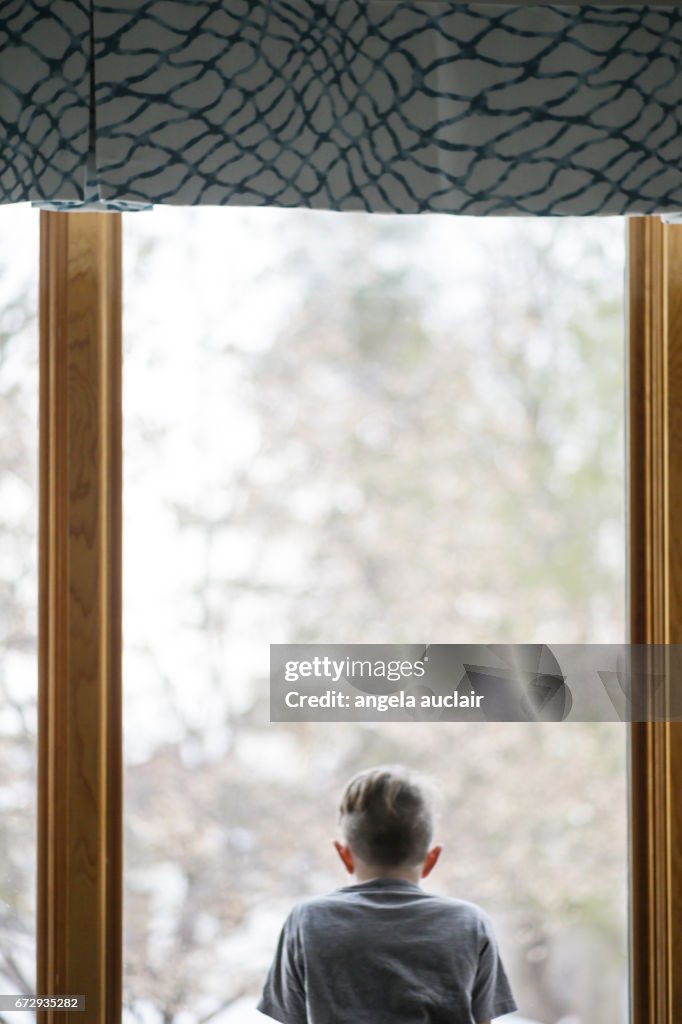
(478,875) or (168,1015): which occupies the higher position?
(478,875)

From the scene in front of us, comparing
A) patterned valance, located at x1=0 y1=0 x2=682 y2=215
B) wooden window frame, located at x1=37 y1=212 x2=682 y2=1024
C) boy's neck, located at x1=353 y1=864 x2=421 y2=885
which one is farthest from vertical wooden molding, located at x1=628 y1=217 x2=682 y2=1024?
boy's neck, located at x1=353 y1=864 x2=421 y2=885

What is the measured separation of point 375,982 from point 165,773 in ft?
1.48

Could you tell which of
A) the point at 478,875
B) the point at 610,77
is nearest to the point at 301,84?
the point at 610,77

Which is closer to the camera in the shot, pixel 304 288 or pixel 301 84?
pixel 301 84

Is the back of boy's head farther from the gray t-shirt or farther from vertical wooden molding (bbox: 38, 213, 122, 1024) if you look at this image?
vertical wooden molding (bbox: 38, 213, 122, 1024)

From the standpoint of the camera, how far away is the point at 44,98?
1.35m

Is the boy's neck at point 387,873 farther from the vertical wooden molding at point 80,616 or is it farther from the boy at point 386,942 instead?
the vertical wooden molding at point 80,616

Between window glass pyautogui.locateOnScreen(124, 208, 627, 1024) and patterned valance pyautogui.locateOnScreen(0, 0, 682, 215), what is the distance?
12 cm

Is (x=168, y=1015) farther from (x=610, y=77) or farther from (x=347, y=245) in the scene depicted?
(x=610, y=77)

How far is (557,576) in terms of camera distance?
1.49 m

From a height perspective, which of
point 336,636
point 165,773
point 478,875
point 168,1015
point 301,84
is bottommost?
point 168,1015

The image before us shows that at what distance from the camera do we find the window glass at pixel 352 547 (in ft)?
4.78

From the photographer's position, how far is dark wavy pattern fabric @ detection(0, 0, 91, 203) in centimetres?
135

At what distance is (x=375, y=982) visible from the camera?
1.35m
